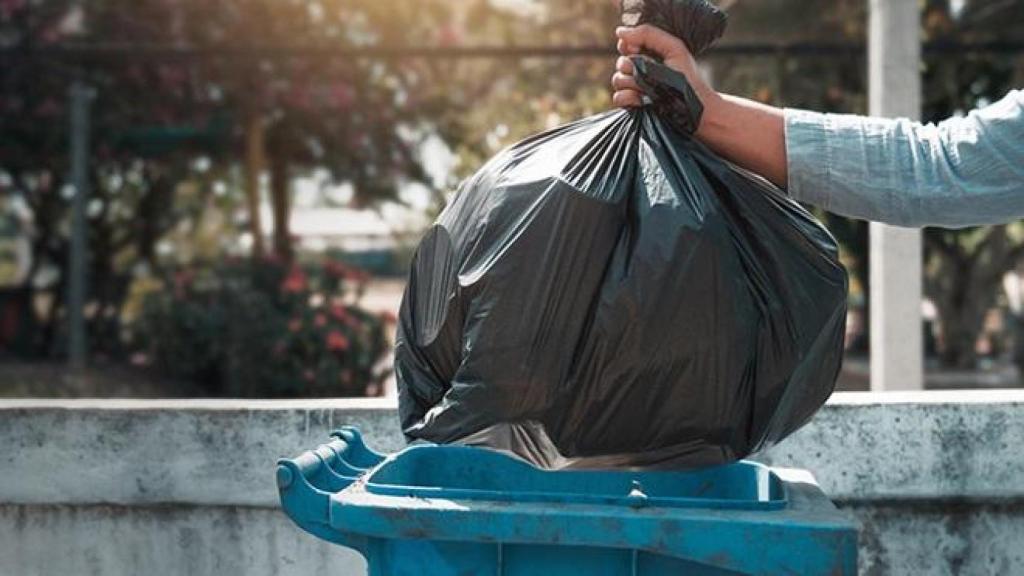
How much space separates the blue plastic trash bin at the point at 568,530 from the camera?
1.96 metres

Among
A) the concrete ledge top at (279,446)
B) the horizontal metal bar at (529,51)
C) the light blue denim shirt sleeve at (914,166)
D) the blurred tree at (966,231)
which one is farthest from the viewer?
the blurred tree at (966,231)

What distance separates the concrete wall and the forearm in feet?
3.00

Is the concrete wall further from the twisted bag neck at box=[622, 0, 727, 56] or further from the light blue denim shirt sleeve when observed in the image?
the twisted bag neck at box=[622, 0, 727, 56]

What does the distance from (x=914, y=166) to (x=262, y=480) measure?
5.35 feet

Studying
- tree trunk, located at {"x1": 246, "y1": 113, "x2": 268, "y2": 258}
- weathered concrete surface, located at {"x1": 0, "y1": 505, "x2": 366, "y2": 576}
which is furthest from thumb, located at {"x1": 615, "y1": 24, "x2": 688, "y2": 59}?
tree trunk, located at {"x1": 246, "y1": 113, "x2": 268, "y2": 258}

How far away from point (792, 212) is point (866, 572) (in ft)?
3.71

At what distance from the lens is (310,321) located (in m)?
8.60

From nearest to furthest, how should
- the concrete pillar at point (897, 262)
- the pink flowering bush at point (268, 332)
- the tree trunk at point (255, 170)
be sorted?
the concrete pillar at point (897, 262) < the pink flowering bush at point (268, 332) < the tree trunk at point (255, 170)

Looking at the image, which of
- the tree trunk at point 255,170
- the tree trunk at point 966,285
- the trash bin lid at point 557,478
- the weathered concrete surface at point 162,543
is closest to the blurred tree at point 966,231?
the tree trunk at point 966,285

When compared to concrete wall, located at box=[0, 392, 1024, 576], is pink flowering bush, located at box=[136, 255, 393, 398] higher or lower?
higher

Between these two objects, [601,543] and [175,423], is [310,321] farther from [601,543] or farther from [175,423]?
[601,543]

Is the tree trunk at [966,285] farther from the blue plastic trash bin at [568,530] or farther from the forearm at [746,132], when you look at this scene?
the blue plastic trash bin at [568,530]

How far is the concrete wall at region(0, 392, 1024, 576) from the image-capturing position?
3182mm

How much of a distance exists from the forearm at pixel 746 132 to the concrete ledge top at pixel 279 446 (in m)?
0.91
